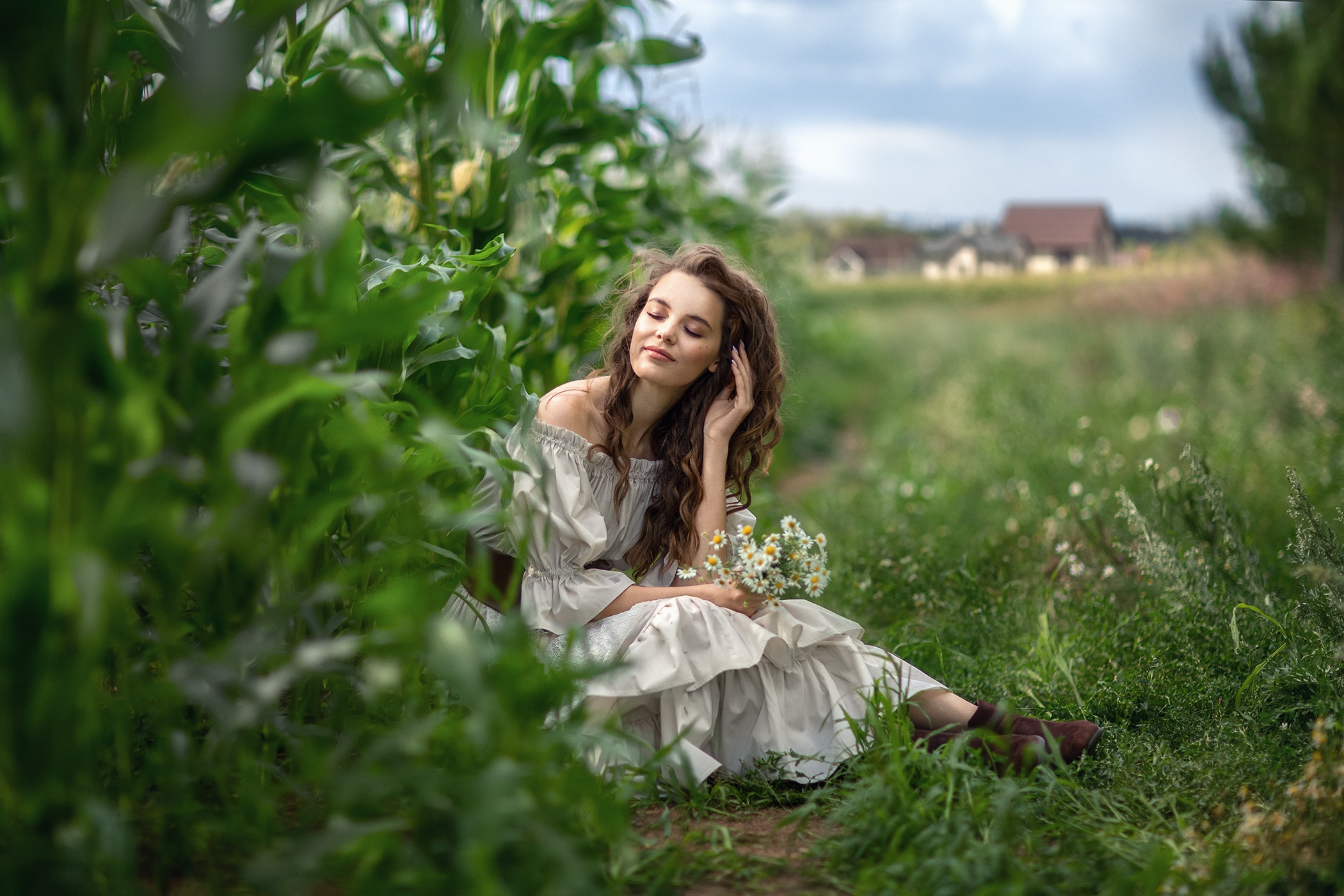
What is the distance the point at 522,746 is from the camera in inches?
52.1

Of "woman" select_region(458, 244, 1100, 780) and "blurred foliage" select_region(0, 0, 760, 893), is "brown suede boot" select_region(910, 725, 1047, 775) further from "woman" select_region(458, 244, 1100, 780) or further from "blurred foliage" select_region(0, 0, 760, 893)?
"blurred foliage" select_region(0, 0, 760, 893)

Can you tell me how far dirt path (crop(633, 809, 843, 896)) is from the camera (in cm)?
167

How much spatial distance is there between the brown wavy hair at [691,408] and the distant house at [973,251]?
12310mm

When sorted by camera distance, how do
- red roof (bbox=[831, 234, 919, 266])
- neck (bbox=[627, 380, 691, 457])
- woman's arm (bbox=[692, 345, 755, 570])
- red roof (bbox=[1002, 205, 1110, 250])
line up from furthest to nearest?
red roof (bbox=[831, 234, 919, 266])
red roof (bbox=[1002, 205, 1110, 250])
neck (bbox=[627, 380, 691, 457])
woman's arm (bbox=[692, 345, 755, 570])

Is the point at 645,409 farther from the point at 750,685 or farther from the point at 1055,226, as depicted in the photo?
the point at 1055,226

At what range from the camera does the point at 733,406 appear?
2514 mm

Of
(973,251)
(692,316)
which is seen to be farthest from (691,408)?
(973,251)

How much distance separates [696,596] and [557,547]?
332 mm

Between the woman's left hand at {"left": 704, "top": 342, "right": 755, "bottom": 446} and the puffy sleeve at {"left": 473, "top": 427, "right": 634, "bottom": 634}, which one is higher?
the woman's left hand at {"left": 704, "top": 342, "right": 755, "bottom": 446}

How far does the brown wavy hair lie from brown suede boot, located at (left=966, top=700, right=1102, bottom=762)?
Answer: 2.54 ft

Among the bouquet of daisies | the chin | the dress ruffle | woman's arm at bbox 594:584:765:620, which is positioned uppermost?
the chin

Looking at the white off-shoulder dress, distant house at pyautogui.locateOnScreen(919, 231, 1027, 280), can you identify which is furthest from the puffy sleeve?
distant house at pyautogui.locateOnScreen(919, 231, 1027, 280)

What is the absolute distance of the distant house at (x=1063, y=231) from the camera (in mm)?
14492

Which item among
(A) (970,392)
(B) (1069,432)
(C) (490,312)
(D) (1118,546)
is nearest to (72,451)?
(C) (490,312)
